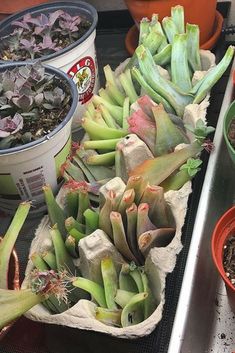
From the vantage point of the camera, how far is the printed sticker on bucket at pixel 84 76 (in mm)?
1104

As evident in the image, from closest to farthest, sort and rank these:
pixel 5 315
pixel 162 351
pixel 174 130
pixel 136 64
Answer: pixel 5 315 → pixel 162 351 → pixel 174 130 → pixel 136 64

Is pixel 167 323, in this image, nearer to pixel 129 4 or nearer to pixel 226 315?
pixel 226 315

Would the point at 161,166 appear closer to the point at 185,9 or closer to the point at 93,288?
the point at 93,288

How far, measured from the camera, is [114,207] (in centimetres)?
81

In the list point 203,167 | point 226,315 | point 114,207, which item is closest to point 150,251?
point 114,207

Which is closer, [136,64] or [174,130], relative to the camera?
[174,130]

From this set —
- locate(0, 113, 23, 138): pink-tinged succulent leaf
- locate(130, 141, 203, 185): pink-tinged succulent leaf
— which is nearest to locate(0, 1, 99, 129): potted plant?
locate(0, 113, 23, 138): pink-tinged succulent leaf

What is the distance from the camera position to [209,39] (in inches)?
50.5

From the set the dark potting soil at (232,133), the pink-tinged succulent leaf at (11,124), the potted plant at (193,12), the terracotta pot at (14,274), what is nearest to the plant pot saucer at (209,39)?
the potted plant at (193,12)

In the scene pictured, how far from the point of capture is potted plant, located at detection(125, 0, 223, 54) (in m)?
1.17

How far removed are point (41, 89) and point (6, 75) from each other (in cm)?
8

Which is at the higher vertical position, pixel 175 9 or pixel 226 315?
pixel 175 9

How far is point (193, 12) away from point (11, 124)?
577 millimetres

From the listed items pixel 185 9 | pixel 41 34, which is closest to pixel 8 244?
pixel 41 34
